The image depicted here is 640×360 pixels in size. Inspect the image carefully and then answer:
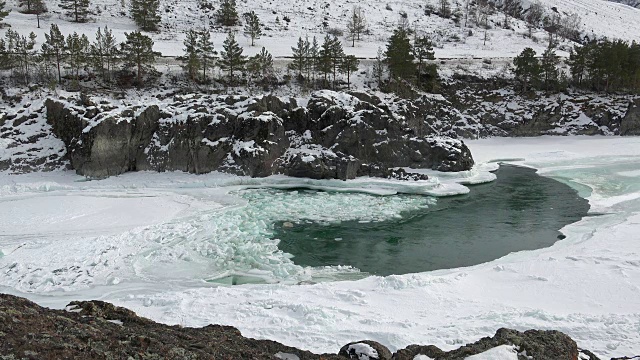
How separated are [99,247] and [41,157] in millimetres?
13818

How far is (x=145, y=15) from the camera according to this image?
172ft

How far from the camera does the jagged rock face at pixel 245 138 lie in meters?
25.3

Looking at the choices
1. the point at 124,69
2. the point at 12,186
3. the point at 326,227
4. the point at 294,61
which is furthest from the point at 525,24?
the point at 12,186

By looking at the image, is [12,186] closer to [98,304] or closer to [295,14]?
[98,304]

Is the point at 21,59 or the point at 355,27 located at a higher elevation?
the point at 355,27

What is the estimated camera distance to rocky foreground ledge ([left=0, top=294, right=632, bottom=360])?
3.97 meters

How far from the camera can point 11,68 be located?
35656mm

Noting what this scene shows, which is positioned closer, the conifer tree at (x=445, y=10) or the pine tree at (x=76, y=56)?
the pine tree at (x=76, y=56)

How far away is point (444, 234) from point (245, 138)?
537 inches

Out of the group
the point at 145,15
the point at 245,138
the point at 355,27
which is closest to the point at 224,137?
the point at 245,138

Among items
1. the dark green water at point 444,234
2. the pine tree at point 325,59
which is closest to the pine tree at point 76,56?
the pine tree at point 325,59

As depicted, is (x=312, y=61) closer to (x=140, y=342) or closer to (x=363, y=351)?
(x=363, y=351)

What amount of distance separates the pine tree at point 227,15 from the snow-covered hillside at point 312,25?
1.71 meters

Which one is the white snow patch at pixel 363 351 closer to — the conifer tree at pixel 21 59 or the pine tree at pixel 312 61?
the conifer tree at pixel 21 59
